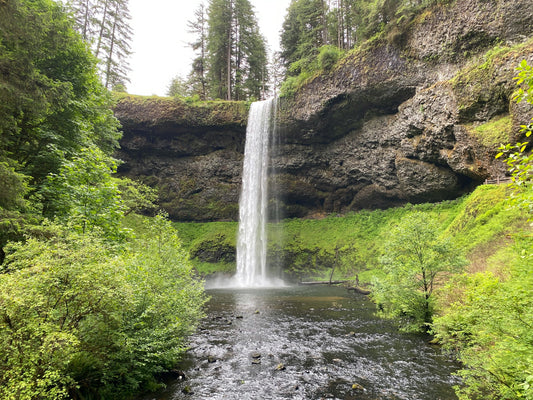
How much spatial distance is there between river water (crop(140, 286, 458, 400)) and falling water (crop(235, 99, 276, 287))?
57.7 ft

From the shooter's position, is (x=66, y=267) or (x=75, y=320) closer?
(x=66, y=267)

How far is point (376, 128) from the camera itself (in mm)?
28328

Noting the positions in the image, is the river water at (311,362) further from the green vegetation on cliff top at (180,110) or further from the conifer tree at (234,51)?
the conifer tree at (234,51)

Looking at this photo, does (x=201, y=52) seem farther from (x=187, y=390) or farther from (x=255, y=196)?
(x=187, y=390)

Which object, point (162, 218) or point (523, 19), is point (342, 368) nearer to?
point (162, 218)

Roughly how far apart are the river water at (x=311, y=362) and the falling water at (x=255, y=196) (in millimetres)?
17577

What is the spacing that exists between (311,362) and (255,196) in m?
25.4

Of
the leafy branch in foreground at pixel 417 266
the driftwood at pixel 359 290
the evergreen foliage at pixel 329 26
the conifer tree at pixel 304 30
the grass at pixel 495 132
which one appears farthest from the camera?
the conifer tree at pixel 304 30

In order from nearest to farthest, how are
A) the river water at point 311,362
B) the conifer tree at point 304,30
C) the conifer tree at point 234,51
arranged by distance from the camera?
the river water at point 311,362 → the conifer tree at point 304,30 → the conifer tree at point 234,51

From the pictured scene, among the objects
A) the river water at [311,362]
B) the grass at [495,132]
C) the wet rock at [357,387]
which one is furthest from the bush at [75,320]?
the grass at [495,132]

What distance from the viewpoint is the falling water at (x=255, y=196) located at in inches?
1190

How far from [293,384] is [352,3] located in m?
39.8

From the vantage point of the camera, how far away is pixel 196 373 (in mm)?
6957

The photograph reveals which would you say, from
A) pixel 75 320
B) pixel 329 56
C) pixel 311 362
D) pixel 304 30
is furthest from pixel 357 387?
pixel 304 30
